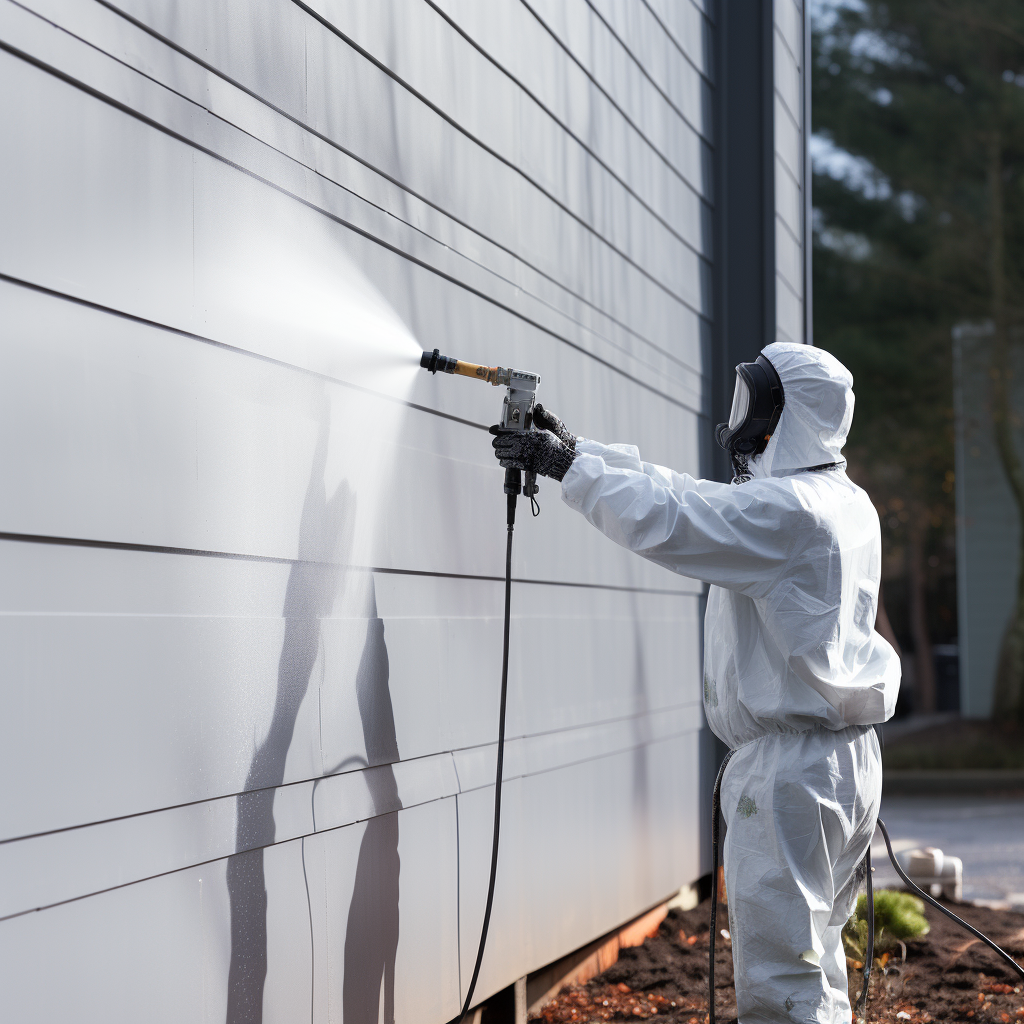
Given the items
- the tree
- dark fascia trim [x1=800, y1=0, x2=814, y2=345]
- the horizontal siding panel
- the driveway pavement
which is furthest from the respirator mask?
the tree

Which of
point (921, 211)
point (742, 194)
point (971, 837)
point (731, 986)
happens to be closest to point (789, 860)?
point (731, 986)

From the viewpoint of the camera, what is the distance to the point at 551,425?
2.75 m

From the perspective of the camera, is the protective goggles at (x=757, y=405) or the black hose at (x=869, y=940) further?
the black hose at (x=869, y=940)

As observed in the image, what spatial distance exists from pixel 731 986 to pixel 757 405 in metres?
2.39

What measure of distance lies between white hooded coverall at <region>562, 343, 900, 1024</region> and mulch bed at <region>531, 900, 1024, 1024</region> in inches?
45.5

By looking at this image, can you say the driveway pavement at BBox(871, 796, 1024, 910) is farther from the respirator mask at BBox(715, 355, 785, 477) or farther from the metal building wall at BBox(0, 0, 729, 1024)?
the respirator mask at BBox(715, 355, 785, 477)

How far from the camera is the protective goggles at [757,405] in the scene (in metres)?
2.86

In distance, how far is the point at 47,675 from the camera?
67.0 inches

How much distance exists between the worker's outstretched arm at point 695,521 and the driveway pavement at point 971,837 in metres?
3.79

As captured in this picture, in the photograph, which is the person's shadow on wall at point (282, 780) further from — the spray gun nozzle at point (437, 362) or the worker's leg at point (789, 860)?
the worker's leg at point (789, 860)

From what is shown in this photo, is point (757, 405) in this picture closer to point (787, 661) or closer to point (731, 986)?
point (787, 661)

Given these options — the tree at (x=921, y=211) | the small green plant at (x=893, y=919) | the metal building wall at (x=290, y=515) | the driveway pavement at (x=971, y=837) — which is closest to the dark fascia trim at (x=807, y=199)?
the metal building wall at (x=290, y=515)

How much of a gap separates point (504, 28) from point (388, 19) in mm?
757

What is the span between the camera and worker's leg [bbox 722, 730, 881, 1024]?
264 cm
